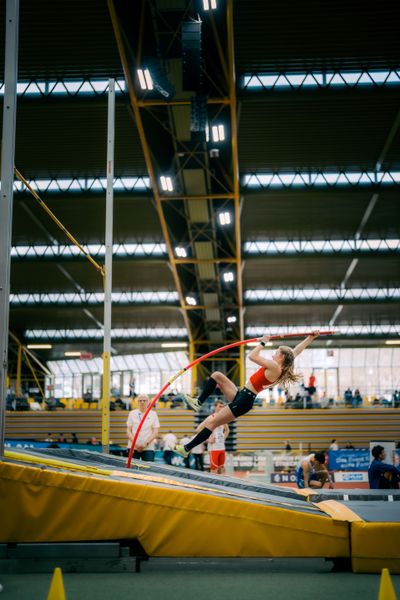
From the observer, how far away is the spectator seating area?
27328 mm

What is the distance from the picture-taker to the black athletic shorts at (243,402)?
6.65 m

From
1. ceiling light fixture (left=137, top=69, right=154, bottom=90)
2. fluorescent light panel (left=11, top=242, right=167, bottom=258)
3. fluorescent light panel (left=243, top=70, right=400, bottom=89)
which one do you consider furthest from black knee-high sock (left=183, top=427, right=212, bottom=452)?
fluorescent light panel (left=11, top=242, right=167, bottom=258)

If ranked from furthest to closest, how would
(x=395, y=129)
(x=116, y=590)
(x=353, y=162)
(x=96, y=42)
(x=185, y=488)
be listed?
(x=353, y=162) → (x=395, y=129) → (x=96, y=42) → (x=185, y=488) → (x=116, y=590)

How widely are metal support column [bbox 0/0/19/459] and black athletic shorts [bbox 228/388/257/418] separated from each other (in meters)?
2.36

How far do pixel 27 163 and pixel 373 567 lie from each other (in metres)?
19.8

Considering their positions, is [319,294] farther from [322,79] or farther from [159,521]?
[159,521]

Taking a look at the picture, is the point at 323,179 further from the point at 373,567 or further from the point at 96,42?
the point at 373,567

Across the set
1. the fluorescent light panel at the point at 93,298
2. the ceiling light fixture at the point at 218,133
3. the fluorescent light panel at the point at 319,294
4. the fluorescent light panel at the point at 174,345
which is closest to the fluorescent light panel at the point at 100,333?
the fluorescent light panel at the point at 174,345

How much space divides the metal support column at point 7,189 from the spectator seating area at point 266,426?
22.7m

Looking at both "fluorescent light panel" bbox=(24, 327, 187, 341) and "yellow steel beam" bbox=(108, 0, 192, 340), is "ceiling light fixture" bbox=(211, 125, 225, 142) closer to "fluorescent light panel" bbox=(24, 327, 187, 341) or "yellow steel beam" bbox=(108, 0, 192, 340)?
"yellow steel beam" bbox=(108, 0, 192, 340)

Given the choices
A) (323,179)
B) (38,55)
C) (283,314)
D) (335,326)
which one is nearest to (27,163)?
(38,55)

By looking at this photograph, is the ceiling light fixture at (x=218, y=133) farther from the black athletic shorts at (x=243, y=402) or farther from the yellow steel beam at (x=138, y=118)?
the black athletic shorts at (x=243, y=402)

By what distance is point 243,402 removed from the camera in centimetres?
666

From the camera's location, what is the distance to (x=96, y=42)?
695 inches
